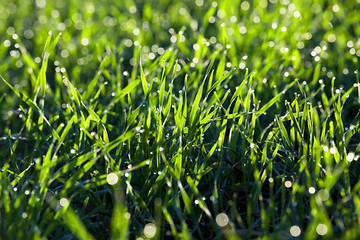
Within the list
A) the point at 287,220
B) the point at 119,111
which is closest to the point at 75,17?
the point at 119,111

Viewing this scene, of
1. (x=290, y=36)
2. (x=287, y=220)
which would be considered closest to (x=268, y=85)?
(x=290, y=36)

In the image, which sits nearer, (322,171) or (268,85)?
(322,171)

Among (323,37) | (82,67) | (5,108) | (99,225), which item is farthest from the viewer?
(323,37)

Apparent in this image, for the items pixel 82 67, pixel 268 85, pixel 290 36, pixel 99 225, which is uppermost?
pixel 290 36

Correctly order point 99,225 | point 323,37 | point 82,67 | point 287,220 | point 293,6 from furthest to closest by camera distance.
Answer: point 293,6 < point 323,37 < point 82,67 < point 99,225 < point 287,220

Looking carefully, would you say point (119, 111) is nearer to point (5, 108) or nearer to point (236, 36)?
point (5, 108)

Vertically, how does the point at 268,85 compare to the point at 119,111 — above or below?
above

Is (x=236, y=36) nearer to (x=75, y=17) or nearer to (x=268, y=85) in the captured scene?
(x=268, y=85)
